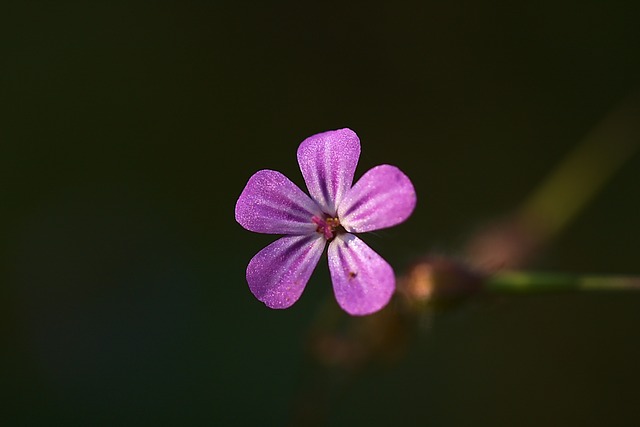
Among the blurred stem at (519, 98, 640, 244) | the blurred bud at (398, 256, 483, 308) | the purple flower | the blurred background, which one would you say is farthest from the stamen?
the blurred background

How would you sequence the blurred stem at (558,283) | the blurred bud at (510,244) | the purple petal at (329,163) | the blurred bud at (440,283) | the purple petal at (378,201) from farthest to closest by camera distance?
the blurred bud at (510,244) < the blurred bud at (440,283) < the blurred stem at (558,283) < the purple petal at (329,163) < the purple petal at (378,201)

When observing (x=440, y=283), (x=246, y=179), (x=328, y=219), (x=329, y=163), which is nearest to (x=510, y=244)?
(x=440, y=283)

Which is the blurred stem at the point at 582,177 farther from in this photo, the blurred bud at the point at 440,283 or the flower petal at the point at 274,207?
the flower petal at the point at 274,207

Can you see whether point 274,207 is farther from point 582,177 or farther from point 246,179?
point 246,179

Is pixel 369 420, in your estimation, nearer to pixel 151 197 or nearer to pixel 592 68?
pixel 151 197

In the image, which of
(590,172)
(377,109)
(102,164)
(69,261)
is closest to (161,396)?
(69,261)

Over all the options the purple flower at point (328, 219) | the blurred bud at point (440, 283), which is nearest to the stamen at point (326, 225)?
the purple flower at point (328, 219)

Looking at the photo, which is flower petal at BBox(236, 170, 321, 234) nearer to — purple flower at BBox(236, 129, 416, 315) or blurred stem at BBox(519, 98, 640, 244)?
purple flower at BBox(236, 129, 416, 315)
